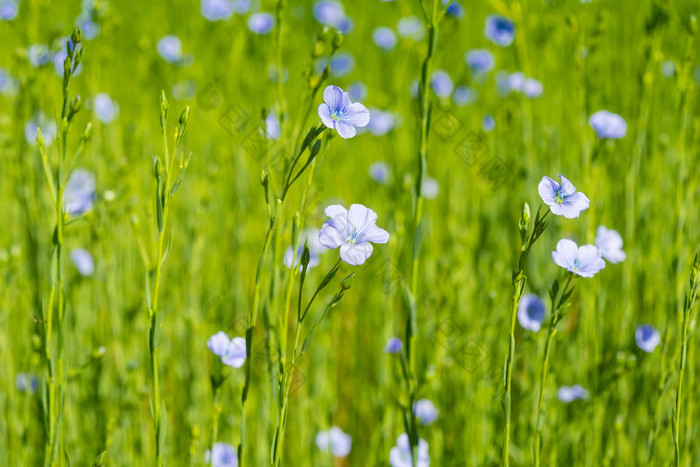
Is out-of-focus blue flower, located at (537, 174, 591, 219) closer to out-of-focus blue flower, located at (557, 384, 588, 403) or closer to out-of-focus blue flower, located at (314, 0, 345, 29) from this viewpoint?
out-of-focus blue flower, located at (557, 384, 588, 403)

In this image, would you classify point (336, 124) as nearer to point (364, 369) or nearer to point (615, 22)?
point (364, 369)

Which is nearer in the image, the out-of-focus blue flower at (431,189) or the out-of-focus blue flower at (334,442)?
the out-of-focus blue flower at (334,442)

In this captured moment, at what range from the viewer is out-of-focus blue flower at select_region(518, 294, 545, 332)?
1.93m

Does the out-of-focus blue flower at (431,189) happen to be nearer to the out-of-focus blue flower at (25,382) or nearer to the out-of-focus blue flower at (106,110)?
the out-of-focus blue flower at (106,110)

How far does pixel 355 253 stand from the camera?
0.94 metres

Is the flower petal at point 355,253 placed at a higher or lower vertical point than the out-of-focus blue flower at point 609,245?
lower

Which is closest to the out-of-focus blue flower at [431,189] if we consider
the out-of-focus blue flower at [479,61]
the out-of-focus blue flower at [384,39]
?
the out-of-focus blue flower at [479,61]

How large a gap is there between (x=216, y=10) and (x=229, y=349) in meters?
2.34

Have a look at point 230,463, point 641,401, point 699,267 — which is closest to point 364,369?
point 230,463

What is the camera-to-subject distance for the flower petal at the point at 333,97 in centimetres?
98

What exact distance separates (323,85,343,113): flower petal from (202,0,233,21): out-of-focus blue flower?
7.65 ft

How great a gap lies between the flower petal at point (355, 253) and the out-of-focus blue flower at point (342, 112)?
173mm

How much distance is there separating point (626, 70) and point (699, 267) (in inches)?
122

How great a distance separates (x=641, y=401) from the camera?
1910 mm
